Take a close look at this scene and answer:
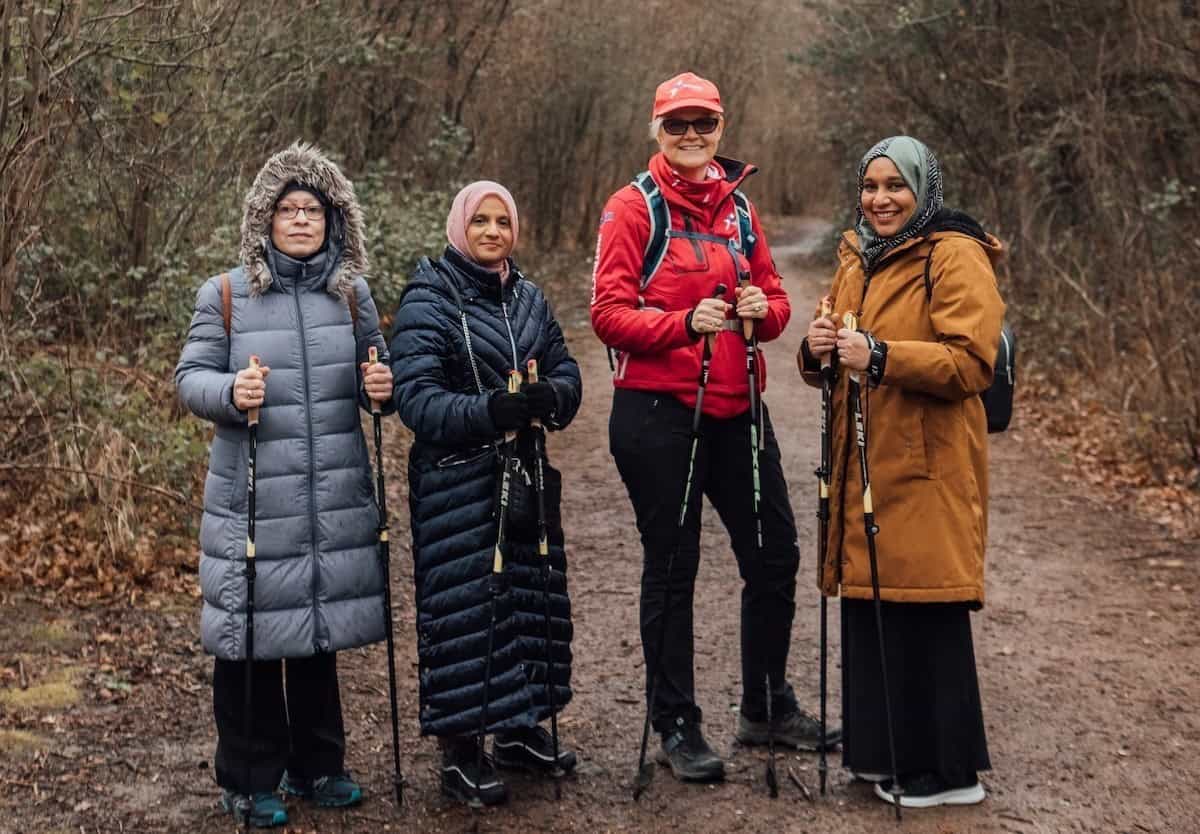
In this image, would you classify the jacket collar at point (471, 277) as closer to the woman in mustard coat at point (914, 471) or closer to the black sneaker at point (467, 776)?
the woman in mustard coat at point (914, 471)

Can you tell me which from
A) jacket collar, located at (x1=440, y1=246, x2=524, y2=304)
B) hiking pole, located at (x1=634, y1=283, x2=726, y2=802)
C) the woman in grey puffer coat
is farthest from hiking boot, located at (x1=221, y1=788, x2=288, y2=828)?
jacket collar, located at (x1=440, y1=246, x2=524, y2=304)

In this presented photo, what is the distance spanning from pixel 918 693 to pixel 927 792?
12.4 inches

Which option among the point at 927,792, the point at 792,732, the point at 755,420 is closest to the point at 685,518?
the point at 755,420

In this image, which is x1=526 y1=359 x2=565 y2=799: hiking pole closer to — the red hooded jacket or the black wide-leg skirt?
the red hooded jacket

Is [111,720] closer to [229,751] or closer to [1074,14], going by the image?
[229,751]

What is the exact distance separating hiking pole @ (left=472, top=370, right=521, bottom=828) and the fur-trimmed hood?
63 cm

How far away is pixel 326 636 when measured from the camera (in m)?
4.23

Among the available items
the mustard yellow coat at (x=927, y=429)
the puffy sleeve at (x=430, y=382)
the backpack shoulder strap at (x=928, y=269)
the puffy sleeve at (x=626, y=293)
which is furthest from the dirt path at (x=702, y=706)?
the backpack shoulder strap at (x=928, y=269)

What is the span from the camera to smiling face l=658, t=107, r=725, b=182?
14.8ft

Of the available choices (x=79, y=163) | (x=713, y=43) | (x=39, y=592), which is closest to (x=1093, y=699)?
(x=39, y=592)

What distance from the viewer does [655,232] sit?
450cm

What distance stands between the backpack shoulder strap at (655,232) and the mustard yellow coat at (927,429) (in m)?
0.69

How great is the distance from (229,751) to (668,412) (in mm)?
1769

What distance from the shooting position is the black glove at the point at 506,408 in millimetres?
4168
